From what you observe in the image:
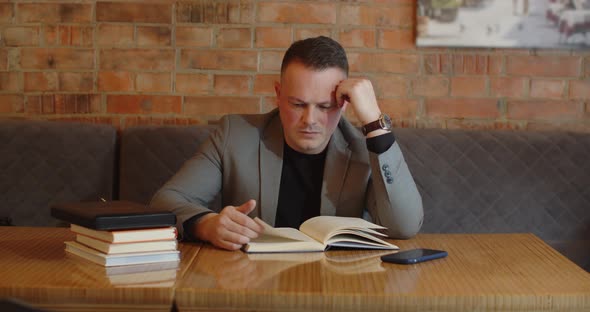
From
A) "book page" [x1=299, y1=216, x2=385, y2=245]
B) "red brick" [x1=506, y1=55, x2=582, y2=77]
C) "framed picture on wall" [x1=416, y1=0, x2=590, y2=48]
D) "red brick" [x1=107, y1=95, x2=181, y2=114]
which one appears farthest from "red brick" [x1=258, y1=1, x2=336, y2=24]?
"book page" [x1=299, y1=216, x2=385, y2=245]

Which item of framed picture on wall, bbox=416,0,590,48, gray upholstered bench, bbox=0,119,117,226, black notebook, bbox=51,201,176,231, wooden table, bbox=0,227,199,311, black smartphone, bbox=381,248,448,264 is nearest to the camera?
wooden table, bbox=0,227,199,311

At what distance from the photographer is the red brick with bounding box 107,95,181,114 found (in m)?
2.99


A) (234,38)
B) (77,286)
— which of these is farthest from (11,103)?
(77,286)

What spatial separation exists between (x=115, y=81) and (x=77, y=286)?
1.74 m

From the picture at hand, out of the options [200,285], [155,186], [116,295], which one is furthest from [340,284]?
[155,186]

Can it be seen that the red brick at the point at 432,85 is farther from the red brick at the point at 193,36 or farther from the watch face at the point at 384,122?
the watch face at the point at 384,122

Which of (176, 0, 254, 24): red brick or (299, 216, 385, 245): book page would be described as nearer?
(299, 216, 385, 245): book page

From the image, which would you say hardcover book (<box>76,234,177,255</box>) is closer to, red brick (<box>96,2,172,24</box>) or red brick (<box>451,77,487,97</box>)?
red brick (<box>96,2,172,24</box>)

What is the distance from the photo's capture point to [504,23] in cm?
294

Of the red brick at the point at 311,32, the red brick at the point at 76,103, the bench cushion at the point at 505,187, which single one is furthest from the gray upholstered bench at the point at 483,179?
the red brick at the point at 311,32

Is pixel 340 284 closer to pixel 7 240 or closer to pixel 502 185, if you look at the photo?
pixel 7 240

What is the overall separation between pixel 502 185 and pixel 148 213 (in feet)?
5.22

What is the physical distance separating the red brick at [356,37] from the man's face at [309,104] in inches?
33.0

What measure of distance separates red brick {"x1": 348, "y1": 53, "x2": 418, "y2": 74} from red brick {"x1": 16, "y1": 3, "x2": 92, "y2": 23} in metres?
1.07
